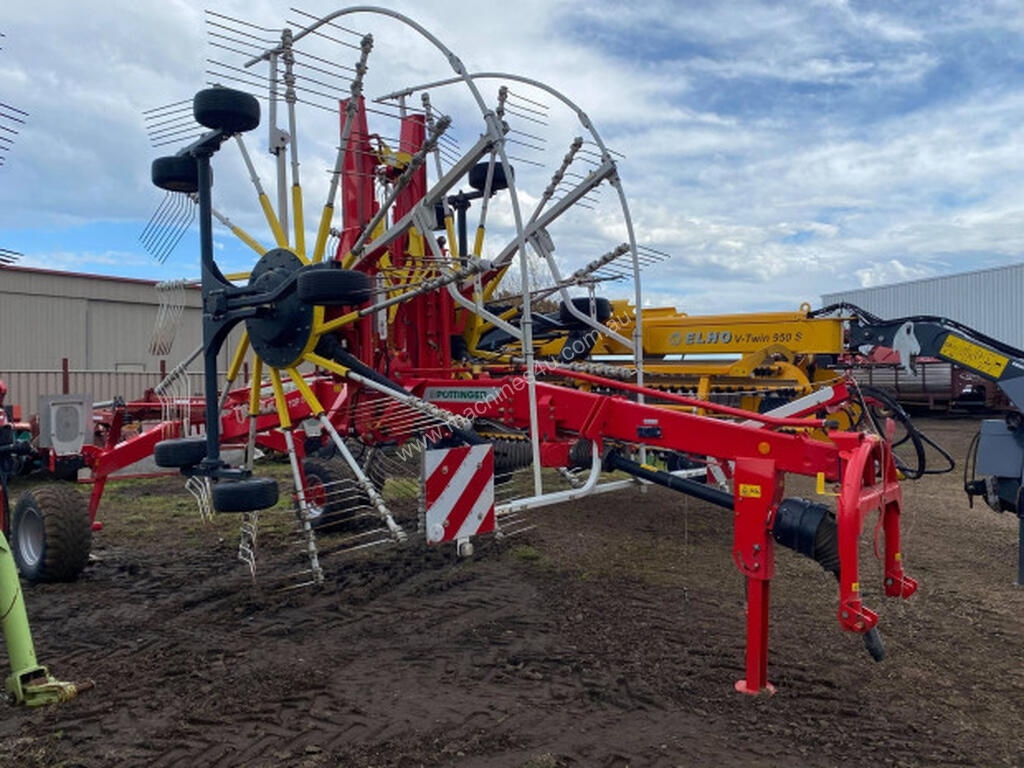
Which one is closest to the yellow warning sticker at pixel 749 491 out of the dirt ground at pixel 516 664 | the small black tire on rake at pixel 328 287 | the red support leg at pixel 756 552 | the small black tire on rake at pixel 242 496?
the red support leg at pixel 756 552

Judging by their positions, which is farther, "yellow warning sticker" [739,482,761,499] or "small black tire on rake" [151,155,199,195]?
"small black tire on rake" [151,155,199,195]

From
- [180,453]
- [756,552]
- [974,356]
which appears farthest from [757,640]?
[974,356]

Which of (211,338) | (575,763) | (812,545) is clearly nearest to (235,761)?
(575,763)

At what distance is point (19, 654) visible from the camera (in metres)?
3.70

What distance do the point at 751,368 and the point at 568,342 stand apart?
211cm

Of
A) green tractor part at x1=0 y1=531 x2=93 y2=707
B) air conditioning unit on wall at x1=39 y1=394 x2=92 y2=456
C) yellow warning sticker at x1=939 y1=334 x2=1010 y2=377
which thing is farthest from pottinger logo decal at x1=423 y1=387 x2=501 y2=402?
yellow warning sticker at x1=939 y1=334 x2=1010 y2=377

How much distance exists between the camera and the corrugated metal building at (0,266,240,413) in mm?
17078

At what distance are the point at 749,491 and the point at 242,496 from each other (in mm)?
2824

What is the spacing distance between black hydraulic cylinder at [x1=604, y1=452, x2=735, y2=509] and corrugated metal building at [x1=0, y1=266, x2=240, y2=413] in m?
13.8

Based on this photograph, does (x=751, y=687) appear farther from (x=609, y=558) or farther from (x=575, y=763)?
(x=609, y=558)

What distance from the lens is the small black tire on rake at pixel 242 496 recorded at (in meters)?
5.01

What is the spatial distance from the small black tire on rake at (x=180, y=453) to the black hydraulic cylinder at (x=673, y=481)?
2.67 m

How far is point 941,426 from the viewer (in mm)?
20578

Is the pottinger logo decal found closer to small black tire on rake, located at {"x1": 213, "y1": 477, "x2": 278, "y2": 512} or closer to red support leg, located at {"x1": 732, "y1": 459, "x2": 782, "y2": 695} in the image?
small black tire on rake, located at {"x1": 213, "y1": 477, "x2": 278, "y2": 512}
